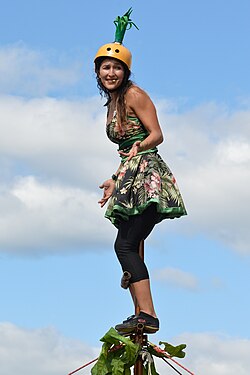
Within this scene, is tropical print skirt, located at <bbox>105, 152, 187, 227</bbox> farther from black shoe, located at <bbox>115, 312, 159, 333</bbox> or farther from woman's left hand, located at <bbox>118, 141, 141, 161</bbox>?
black shoe, located at <bbox>115, 312, 159, 333</bbox>

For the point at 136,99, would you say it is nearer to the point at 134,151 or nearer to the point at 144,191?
the point at 134,151

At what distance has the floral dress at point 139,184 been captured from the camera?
19.3ft

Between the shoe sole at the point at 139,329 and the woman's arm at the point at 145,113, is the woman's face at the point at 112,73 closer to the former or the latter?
the woman's arm at the point at 145,113

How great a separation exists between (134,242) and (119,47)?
1.54 m

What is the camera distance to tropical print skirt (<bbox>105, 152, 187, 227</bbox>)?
587 centimetres

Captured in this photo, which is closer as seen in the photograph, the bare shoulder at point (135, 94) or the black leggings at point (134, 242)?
the black leggings at point (134, 242)

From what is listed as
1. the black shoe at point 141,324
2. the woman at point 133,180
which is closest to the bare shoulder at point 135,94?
the woman at point 133,180

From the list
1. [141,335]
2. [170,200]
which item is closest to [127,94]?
[170,200]

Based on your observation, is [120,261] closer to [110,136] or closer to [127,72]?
[110,136]

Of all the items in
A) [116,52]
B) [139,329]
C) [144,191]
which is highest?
[116,52]

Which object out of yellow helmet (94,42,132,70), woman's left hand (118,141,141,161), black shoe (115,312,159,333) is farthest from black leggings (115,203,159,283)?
yellow helmet (94,42,132,70)

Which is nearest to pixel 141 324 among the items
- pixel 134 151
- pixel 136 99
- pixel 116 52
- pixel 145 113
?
pixel 134 151

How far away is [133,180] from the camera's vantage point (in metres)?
5.96

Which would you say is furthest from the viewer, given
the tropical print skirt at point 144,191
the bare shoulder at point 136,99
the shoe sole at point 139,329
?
the bare shoulder at point 136,99
